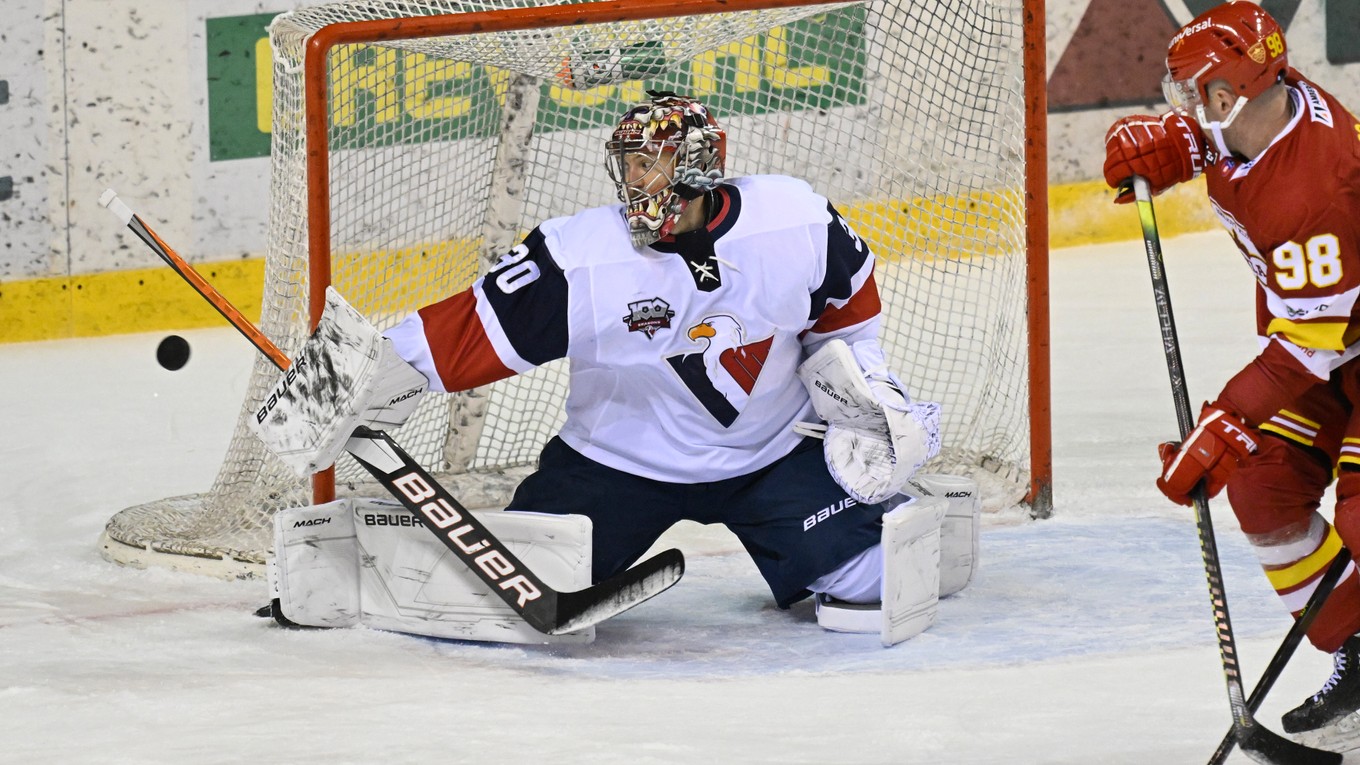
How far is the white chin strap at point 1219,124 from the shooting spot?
2.33m

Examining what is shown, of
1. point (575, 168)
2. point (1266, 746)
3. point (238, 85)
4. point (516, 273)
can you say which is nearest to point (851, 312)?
point (516, 273)

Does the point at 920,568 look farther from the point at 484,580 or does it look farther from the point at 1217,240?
the point at 1217,240

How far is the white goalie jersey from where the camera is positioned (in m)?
3.01

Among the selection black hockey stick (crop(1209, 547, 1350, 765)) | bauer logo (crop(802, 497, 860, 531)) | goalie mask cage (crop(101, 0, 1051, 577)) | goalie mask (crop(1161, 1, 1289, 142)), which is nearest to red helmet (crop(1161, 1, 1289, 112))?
goalie mask (crop(1161, 1, 1289, 142))

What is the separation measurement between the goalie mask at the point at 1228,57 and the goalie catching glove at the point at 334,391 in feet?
4.41

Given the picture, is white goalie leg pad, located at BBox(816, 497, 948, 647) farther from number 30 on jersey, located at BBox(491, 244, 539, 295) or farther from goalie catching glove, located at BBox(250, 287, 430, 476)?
goalie catching glove, located at BBox(250, 287, 430, 476)

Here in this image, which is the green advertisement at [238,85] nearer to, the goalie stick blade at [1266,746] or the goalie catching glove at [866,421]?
the goalie catching glove at [866,421]

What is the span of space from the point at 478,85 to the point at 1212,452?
2.31 m

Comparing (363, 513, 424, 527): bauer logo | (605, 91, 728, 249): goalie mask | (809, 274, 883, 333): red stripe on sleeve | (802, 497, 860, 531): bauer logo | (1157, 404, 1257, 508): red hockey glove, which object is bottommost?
(363, 513, 424, 527): bauer logo

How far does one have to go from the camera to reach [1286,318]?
2299 millimetres

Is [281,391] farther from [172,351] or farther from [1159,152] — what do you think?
[1159,152]

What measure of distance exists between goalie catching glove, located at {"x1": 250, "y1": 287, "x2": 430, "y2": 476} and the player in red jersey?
4.21 ft

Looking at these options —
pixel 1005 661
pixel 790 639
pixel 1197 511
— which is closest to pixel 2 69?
pixel 790 639

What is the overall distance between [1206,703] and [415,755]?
1156mm
